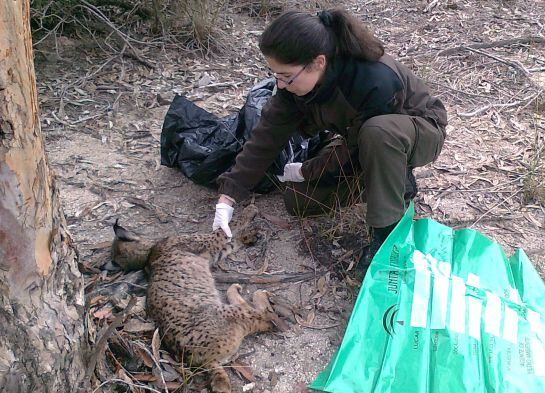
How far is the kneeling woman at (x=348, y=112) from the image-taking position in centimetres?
322

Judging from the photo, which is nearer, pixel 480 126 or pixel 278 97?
pixel 278 97

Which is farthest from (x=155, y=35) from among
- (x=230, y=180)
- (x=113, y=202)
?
(x=230, y=180)

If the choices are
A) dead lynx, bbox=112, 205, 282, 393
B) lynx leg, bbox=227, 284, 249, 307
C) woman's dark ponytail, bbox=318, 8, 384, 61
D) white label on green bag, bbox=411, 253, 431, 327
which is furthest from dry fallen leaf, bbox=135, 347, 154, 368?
woman's dark ponytail, bbox=318, 8, 384, 61

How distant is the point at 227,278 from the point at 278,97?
3.75ft

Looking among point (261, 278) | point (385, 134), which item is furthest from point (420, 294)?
point (261, 278)

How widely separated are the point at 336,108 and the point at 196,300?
1.33 metres

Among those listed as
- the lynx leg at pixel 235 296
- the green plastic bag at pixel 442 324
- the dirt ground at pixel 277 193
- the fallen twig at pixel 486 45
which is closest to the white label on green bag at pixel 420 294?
the green plastic bag at pixel 442 324

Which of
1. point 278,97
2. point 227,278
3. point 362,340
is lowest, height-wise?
point 227,278

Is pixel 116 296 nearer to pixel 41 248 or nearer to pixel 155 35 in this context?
pixel 41 248

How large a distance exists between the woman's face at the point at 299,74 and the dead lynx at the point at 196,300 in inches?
42.1

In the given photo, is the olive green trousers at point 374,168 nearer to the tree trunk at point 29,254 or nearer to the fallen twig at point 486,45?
the tree trunk at point 29,254

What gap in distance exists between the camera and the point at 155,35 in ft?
21.0

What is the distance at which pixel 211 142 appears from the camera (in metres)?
4.48

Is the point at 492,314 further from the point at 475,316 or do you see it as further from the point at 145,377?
the point at 145,377
